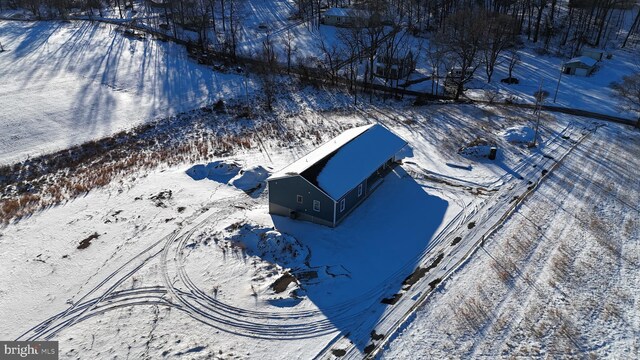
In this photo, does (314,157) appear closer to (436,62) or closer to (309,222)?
(309,222)

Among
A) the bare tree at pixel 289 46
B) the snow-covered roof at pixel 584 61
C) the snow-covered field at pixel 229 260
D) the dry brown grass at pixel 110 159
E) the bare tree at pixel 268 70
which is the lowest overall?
the dry brown grass at pixel 110 159

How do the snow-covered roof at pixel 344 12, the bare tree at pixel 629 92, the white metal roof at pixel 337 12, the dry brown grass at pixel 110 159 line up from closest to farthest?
the dry brown grass at pixel 110 159 → the bare tree at pixel 629 92 → the snow-covered roof at pixel 344 12 → the white metal roof at pixel 337 12

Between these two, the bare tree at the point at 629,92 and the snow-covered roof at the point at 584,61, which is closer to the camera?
the bare tree at the point at 629,92

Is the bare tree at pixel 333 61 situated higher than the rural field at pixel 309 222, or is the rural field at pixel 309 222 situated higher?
the bare tree at pixel 333 61

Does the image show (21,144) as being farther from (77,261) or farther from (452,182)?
(452,182)

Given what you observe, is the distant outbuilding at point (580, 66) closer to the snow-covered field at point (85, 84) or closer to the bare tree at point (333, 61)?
the bare tree at point (333, 61)

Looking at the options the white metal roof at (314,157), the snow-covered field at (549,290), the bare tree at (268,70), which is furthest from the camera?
the bare tree at (268,70)

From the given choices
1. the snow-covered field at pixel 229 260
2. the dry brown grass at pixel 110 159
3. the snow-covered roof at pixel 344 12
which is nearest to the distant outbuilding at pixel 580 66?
the snow-covered field at pixel 229 260

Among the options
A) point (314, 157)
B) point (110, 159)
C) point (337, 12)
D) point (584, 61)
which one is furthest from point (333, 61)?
point (314, 157)

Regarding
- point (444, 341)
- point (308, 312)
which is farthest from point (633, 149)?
point (308, 312)
